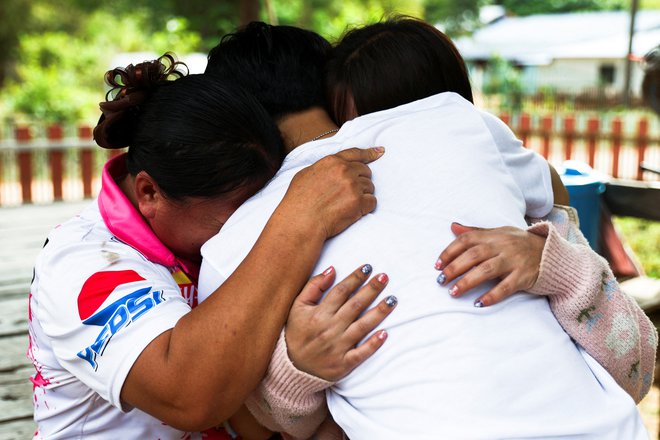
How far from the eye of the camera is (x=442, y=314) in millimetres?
1197

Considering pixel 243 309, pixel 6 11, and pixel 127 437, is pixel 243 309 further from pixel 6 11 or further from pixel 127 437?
pixel 6 11

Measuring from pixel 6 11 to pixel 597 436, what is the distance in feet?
76.4

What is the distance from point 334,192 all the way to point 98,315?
45 centimetres

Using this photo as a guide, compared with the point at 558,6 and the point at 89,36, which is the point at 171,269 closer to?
the point at 89,36

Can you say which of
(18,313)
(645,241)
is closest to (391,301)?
(18,313)

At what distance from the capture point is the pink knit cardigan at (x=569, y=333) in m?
1.31

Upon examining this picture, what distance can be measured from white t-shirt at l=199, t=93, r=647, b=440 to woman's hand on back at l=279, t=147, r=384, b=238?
0.8 inches

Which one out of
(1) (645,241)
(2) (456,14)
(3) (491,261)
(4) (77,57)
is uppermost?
(2) (456,14)

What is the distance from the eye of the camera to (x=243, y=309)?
1251 millimetres

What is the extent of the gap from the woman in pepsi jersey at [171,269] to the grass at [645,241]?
236 inches

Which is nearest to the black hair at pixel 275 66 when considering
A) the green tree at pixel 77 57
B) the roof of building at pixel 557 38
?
the green tree at pixel 77 57

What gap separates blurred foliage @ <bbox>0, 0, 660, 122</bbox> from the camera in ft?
42.5

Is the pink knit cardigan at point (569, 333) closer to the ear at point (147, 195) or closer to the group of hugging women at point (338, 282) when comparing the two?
the group of hugging women at point (338, 282)

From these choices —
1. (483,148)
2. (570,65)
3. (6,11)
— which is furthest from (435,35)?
(570,65)
